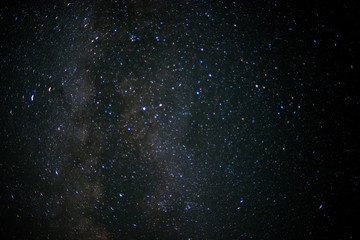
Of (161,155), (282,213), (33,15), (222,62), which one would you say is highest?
(33,15)

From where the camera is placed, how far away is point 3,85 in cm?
85

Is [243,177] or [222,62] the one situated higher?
[222,62]

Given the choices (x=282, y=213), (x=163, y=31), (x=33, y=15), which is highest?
(x=33, y=15)

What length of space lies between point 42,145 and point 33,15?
1.52 ft

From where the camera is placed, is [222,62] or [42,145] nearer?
[222,62]

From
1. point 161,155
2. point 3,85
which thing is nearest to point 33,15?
point 3,85

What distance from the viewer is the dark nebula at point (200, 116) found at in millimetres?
657

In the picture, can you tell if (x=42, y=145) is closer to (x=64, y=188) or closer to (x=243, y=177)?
(x=64, y=188)

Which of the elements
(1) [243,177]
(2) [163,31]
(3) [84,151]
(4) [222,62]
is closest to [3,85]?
(3) [84,151]

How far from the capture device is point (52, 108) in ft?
2.43

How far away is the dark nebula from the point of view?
657 millimetres

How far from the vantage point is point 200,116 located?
0.66m

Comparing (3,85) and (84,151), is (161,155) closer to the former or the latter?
(84,151)

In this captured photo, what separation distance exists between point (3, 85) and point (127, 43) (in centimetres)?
54
